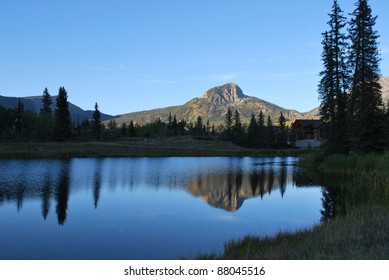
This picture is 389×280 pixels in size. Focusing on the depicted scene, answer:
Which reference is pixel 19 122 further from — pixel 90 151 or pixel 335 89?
pixel 335 89

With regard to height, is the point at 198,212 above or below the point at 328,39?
below

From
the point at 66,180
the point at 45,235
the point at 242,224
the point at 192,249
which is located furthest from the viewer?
the point at 66,180

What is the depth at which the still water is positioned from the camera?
12875mm

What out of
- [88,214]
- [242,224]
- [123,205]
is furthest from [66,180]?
[242,224]

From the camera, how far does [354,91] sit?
41.4 meters

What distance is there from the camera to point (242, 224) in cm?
1694

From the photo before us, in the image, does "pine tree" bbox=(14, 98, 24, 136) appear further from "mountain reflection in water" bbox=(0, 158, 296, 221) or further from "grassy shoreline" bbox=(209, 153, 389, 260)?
"grassy shoreline" bbox=(209, 153, 389, 260)

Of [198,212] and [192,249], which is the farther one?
[198,212]

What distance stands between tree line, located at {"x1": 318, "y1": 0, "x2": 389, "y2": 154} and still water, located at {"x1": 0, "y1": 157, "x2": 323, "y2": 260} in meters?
11.0

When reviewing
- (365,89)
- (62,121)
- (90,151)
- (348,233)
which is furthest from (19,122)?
(348,233)

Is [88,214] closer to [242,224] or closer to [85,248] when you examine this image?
[85,248]

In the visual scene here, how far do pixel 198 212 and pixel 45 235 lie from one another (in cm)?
847

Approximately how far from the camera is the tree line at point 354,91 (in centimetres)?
3641

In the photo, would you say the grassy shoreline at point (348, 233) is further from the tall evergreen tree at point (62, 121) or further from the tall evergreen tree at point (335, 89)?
the tall evergreen tree at point (62, 121)
